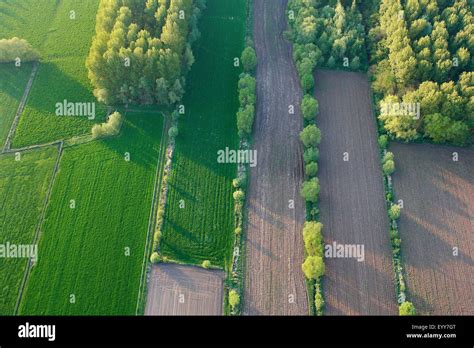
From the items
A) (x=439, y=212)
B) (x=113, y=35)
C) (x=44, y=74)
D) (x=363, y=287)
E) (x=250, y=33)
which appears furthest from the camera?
(x=250, y=33)

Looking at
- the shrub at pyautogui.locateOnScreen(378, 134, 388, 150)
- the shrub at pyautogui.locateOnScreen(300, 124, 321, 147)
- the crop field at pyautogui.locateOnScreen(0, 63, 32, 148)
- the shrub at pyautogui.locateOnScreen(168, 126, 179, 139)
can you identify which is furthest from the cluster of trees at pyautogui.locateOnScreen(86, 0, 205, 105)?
the shrub at pyautogui.locateOnScreen(378, 134, 388, 150)

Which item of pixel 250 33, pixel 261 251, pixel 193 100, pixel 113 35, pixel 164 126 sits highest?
pixel 250 33


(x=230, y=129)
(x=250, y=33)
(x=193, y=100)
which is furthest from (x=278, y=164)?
(x=250, y=33)

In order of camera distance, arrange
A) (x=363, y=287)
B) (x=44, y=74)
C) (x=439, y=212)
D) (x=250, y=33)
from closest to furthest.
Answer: (x=363, y=287) → (x=439, y=212) → (x=44, y=74) → (x=250, y=33)

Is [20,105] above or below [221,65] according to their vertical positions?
below

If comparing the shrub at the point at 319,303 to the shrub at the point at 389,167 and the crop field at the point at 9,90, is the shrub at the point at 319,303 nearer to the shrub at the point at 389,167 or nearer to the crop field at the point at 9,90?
the shrub at the point at 389,167

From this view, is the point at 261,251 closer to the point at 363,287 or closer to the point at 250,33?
the point at 363,287

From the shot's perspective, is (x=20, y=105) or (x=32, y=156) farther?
(x=20, y=105)
